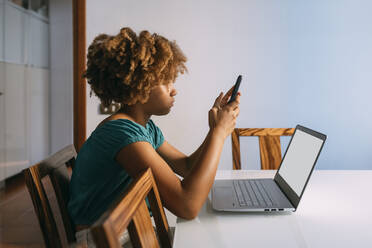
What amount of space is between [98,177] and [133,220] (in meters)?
0.52

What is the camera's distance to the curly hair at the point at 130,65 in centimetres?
111

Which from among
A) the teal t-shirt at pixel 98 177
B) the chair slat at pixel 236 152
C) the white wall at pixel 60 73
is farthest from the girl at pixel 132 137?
the white wall at pixel 60 73

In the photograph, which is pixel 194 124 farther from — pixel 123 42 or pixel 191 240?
pixel 191 240

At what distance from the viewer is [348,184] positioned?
1.35 m

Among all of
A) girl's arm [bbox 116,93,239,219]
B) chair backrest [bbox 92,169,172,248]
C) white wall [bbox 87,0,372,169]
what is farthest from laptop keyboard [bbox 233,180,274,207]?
white wall [bbox 87,0,372,169]

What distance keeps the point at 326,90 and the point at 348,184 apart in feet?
5.06

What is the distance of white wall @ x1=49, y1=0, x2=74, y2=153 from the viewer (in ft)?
12.4

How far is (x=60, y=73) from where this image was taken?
388 cm

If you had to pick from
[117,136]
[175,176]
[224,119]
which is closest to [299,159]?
[224,119]

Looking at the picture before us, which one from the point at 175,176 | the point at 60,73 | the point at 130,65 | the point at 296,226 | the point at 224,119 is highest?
the point at 60,73

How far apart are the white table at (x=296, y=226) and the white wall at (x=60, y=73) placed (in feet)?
9.77

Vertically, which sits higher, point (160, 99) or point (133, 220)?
point (160, 99)

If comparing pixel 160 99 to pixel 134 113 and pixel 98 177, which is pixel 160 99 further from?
pixel 98 177

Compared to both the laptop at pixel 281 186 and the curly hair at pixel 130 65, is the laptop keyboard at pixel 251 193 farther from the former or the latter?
the curly hair at pixel 130 65
